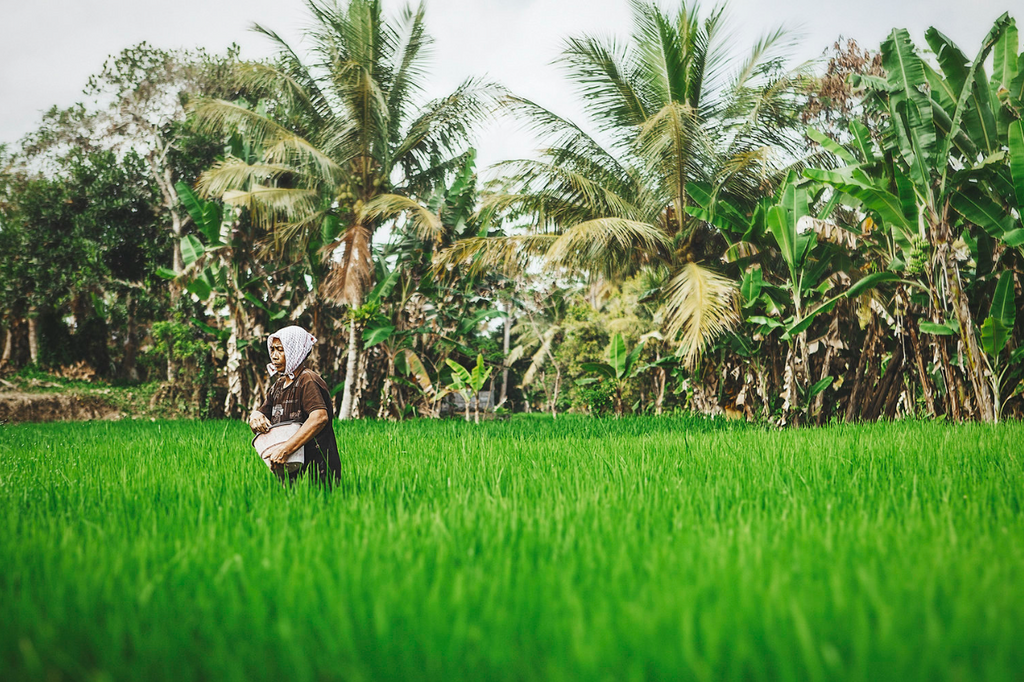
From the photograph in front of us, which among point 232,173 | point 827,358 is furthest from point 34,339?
point 827,358

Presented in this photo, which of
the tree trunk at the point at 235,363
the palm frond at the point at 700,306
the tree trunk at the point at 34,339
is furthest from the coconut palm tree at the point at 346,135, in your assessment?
the tree trunk at the point at 34,339

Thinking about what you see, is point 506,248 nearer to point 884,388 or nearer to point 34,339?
point 884,388

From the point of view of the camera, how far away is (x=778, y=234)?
6.51 m

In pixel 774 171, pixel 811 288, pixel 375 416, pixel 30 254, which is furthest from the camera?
pixel 30 254

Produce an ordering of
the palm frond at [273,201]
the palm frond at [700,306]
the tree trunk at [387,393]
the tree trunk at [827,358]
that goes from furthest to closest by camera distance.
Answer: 1. the tree trunk at [387,393]
2. the palm frond at [273,201]
3. the tree trunk at [827,358]
4. the palm frond at [700,306]

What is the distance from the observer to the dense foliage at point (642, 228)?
A: 584 centimetres

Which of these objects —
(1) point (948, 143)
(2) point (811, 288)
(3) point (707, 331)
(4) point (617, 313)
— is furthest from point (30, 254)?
(1) point (948, 143)

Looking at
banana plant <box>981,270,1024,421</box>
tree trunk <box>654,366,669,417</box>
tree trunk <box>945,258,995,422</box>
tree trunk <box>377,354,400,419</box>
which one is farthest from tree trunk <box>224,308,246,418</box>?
banana plant <box>981,270,1024,421</box>

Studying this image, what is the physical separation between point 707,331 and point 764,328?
3.13 feet

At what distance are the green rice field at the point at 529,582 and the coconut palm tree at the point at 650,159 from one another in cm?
531

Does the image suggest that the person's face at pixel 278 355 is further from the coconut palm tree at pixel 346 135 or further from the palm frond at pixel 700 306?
the coconut palm tree at pixel 346 135

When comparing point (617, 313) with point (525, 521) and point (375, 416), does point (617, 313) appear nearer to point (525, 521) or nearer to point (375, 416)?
point (375, 416)

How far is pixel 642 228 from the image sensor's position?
7719mm

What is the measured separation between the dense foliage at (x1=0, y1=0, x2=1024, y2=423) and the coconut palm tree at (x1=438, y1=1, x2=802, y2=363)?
0.04m
